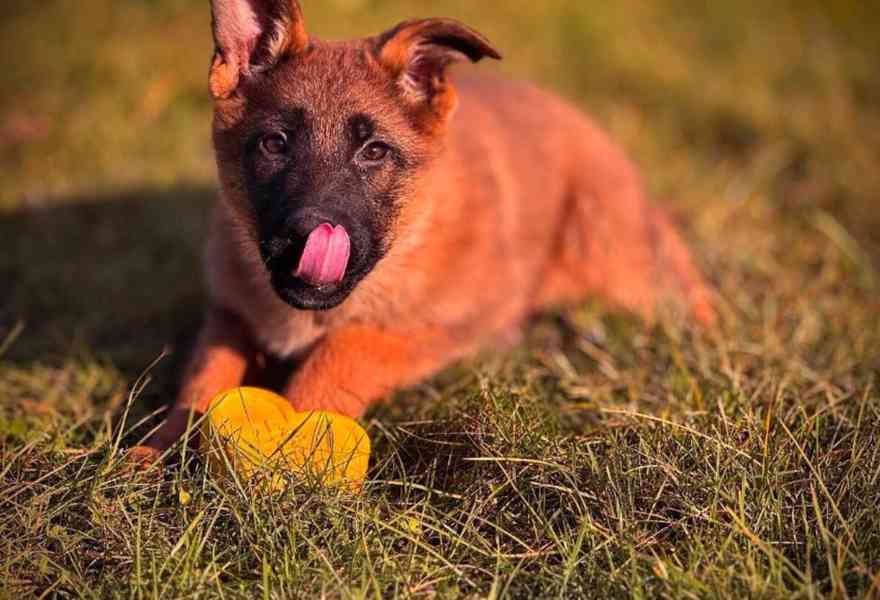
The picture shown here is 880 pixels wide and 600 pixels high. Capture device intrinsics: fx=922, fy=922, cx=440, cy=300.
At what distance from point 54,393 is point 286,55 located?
71.0 inches

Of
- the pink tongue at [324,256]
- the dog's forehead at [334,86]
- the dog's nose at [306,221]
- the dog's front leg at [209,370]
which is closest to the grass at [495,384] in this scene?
the dog's front leg at [209,370]

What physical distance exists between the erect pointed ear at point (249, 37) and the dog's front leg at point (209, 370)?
1021 millimetres

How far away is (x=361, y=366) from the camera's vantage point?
153 inches

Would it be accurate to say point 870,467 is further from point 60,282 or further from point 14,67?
point 14,67

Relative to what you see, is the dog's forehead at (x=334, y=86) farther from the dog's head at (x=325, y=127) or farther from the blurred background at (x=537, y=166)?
the blurred background at (x=537, y=166)

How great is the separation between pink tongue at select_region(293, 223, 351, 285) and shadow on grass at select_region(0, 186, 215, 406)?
1.26m

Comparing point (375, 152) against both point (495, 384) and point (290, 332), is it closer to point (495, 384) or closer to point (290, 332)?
point (290, 332)

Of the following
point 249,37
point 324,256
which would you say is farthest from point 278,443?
point 249,37

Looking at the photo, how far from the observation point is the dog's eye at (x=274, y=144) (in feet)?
11.7

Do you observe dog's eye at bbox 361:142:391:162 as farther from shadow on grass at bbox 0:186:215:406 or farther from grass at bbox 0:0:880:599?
shadow on grass at bbox 0:186:215:406

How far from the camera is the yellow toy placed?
9.87 ft

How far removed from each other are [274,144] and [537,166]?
6.56 ft

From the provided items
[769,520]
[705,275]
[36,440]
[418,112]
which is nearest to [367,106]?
[418,112]

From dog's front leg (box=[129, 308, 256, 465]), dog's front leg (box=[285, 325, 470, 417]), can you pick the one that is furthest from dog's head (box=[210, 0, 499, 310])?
dog's front leg (box=[129, 308, 256, 465])
